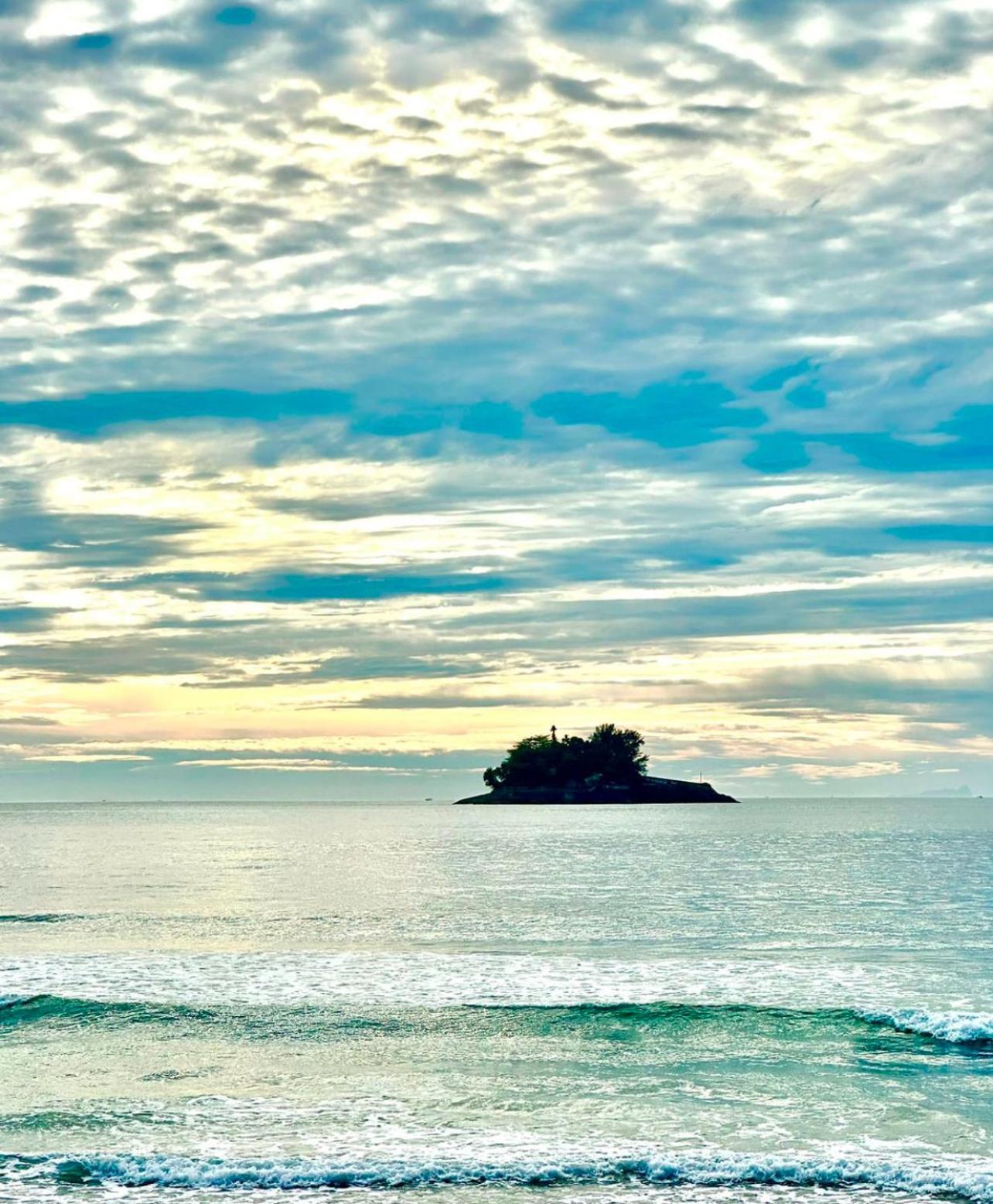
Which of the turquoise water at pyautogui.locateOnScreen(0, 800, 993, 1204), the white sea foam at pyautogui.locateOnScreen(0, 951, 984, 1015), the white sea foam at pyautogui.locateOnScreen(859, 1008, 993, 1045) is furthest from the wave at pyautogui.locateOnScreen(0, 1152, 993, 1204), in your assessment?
the white sea foam at pyautogui.locateOnScreen(0, 951, 984, 1015)

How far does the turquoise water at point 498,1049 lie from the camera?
70.6 feet

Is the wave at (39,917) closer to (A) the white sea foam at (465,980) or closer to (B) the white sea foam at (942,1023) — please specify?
(A) the white sea foam at (465,980)

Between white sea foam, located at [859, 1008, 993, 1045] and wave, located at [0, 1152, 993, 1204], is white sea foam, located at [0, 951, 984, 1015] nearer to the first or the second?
white sea foam, located at [859, 1008, 993, 1045]

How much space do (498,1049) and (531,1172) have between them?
9.95 meters

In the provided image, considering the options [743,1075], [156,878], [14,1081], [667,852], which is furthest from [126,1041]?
[667,852]

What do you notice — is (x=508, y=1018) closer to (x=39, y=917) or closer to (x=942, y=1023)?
(x=942, y=1023)

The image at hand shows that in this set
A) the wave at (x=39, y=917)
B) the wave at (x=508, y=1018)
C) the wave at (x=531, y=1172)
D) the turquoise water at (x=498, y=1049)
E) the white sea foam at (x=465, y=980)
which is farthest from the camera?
the wave at (x=39, y=917)

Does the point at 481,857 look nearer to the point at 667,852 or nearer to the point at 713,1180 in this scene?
the point at 667,852

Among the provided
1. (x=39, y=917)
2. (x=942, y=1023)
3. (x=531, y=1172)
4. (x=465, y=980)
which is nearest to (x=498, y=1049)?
(x=465, y=980)

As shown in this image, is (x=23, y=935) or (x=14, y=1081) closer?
(x=14, y=1081)

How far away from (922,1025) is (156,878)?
63983 mm

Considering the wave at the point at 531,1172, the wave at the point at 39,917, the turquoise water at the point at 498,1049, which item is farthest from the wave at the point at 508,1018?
the wave at the point at 39,917

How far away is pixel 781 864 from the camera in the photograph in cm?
10625

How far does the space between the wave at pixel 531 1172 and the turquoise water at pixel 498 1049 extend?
63mm
